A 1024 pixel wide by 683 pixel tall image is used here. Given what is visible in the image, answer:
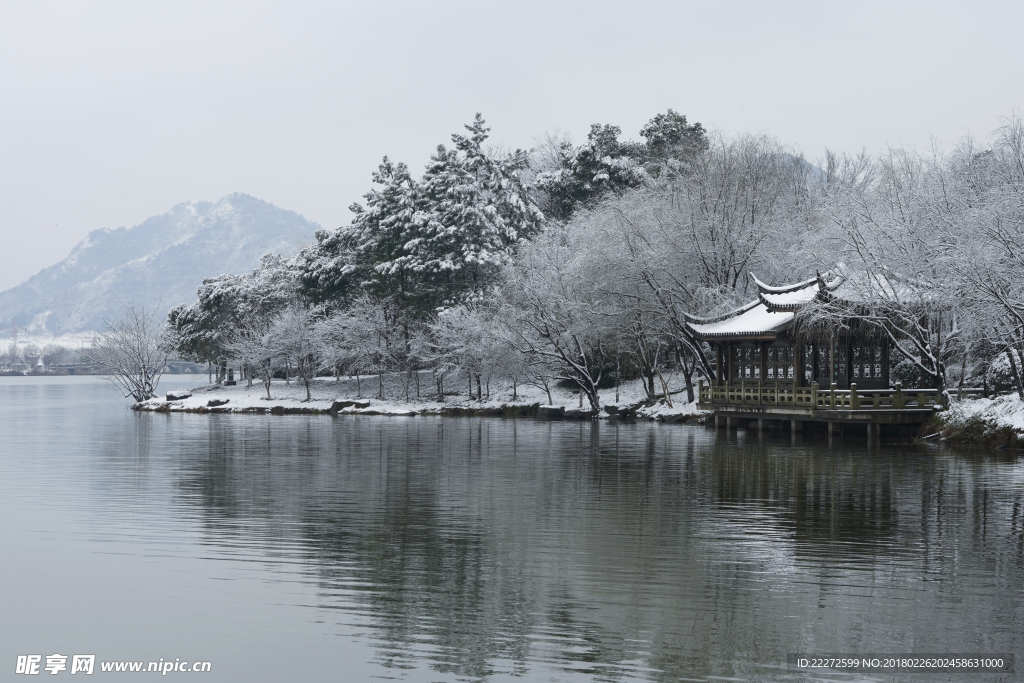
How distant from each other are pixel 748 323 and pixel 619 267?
663cm

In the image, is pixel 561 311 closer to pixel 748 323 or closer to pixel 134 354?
pixel 748 323

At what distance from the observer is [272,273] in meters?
68.9

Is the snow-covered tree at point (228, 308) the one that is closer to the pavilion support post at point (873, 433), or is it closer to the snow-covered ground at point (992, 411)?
the pavilion support post at point (873, 433)

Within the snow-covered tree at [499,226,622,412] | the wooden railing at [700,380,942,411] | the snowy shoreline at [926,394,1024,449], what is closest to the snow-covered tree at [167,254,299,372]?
the snow-covered tree at [499,226,622,412]

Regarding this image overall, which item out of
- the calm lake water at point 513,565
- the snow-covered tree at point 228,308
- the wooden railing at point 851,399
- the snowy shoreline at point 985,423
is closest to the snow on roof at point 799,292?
the wooden railing at point 851,399

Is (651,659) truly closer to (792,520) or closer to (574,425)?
(792,520)

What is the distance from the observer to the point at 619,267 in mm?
40062

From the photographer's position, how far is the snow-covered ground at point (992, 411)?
27.8m

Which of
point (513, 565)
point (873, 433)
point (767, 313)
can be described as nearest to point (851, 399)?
point (873, 433)

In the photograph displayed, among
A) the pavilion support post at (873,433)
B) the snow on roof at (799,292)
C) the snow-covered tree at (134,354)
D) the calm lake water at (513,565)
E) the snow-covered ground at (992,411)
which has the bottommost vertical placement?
the calm lake water at (513,565)

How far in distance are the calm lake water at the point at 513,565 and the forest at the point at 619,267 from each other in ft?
22.0

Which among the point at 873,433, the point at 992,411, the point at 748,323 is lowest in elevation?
the point at 873,433

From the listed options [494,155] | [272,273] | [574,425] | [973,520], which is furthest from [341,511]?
[272,273]

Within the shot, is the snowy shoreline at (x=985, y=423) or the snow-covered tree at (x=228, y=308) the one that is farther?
the snow-covered tree at (x=228, y=308)
